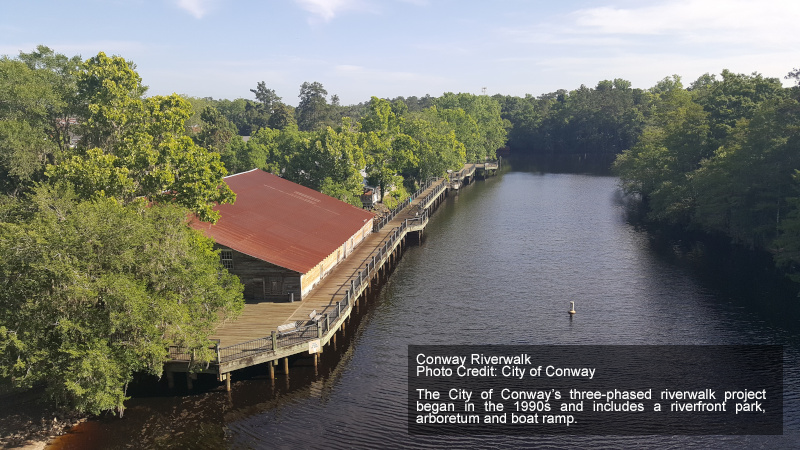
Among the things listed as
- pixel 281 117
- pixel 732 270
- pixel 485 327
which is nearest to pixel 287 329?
pixel 485 327

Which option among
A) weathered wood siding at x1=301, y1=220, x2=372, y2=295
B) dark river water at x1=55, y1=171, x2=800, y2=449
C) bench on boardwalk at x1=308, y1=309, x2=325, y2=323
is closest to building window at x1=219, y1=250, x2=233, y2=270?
weathered wood siding at x1=301, y1=220, x2=372, y2=295

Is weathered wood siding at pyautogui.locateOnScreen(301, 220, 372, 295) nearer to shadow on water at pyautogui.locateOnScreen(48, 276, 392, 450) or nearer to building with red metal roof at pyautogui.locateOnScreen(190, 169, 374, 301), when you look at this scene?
building with red metal roof at pyautogui.locateOnScreen(190, 169, 374, 301)

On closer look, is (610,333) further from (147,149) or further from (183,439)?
(147,149)

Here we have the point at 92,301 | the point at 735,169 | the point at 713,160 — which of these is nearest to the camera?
the point at 92,301

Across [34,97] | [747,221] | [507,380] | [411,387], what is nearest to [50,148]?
[34,97]

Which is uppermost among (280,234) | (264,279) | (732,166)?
(732,166)

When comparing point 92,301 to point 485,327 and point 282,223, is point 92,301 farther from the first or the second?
point 485,327

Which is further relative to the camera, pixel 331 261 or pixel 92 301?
pixel 331 261

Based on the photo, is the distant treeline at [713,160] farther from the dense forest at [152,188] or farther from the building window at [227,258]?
the building window at [227,258]
